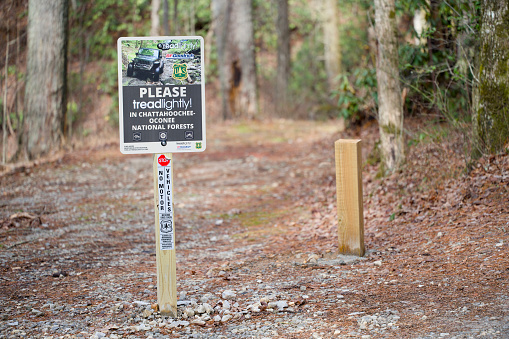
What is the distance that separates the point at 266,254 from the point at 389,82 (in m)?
3.65

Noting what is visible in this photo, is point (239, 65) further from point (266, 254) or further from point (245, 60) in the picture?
point (266, 254)

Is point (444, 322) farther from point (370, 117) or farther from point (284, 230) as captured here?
point (370, 117)

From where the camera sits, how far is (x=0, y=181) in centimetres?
1113

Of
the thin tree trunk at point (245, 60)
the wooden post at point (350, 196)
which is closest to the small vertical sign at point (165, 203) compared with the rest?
the wooden post at point (350, 196)

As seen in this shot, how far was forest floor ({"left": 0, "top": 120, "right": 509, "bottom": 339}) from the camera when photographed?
192 inches

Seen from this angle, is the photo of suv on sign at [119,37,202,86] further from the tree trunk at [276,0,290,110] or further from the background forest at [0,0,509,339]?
the tree trunk at [276,0,290,110]

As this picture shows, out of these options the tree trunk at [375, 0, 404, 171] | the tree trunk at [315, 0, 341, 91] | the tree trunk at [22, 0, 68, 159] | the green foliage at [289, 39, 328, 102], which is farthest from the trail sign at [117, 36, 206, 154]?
the green foliage at [289, 39, 328, 102]

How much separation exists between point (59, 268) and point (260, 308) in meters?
2.62

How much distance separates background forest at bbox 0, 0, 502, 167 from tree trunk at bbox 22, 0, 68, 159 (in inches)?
10.1

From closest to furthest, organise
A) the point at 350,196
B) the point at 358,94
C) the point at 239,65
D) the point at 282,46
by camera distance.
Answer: the point at 350,196
the point at 358,94
the point at 239,65
the point at 282,46

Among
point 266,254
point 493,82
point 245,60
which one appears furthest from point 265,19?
point 266,254

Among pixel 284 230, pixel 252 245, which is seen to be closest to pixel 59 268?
pixel 252 245

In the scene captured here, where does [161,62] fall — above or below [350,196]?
above

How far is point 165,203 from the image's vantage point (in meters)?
5.14
